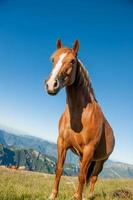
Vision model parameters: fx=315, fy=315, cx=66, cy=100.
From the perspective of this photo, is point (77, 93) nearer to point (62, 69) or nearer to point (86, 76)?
point (86, 76)

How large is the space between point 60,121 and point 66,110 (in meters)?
0.38

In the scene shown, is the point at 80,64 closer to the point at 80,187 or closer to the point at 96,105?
the point at 96,105

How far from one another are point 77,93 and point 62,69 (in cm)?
128

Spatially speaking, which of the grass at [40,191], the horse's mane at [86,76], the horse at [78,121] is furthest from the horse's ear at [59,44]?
the grass at [40,191]

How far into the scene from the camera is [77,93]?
7.88m

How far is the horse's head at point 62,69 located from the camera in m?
6.14

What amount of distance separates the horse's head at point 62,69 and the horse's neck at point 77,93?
17.2 inches

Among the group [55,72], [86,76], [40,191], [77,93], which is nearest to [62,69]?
[55,72]

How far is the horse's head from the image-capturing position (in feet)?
20.1

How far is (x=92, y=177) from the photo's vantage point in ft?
35.5

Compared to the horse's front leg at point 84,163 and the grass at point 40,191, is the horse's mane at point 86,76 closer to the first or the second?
the horse's front leg at point 84,163

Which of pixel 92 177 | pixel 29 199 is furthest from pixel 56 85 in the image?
pixel 92 177

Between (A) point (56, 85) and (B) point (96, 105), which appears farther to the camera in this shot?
(B) point (96, 105)

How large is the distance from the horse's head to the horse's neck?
17.2 inches
